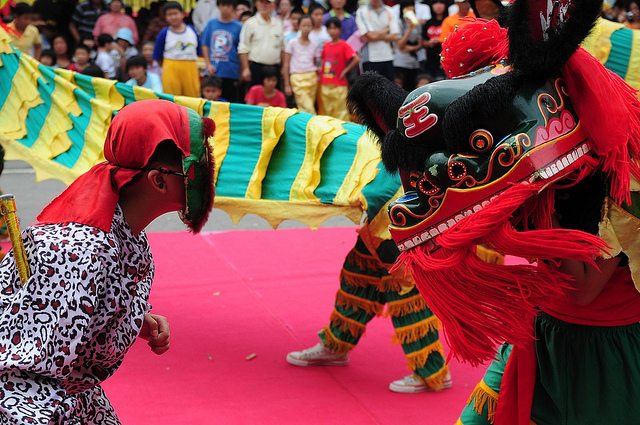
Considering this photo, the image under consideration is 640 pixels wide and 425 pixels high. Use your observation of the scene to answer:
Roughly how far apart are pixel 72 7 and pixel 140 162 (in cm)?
1044

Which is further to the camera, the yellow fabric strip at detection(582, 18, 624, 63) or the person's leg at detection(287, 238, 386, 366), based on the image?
the person's leg at detection(287, 238, 386, 366)

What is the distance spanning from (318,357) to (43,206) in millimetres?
3840

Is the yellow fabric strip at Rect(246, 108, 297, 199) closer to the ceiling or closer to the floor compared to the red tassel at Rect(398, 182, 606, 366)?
closer to the floor

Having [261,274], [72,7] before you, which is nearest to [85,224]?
[261,274]

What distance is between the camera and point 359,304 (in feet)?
11.3

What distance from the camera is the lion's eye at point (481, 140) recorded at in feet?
5.02

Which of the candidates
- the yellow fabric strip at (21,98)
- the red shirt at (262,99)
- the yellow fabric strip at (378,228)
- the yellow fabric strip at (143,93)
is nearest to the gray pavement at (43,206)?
the red shirt at (262,99)

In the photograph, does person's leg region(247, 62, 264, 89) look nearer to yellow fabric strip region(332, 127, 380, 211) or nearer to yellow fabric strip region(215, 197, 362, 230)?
yellow fabric strip region(215, 197, 362, 230)

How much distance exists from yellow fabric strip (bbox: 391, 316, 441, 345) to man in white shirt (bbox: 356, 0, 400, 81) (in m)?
6.06

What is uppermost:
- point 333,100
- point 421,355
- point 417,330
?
point 417,330

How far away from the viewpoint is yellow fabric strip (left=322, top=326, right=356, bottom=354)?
3.56 m

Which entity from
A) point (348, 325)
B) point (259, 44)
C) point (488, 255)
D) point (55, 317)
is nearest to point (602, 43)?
point (488, 255)

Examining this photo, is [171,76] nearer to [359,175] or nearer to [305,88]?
[305,88]

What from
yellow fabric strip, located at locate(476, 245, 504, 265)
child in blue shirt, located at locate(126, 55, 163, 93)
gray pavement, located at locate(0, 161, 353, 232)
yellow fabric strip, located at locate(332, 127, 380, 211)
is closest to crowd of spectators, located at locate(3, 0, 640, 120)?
child in blue shirt, located at locate(126, 55, 163, 93)
